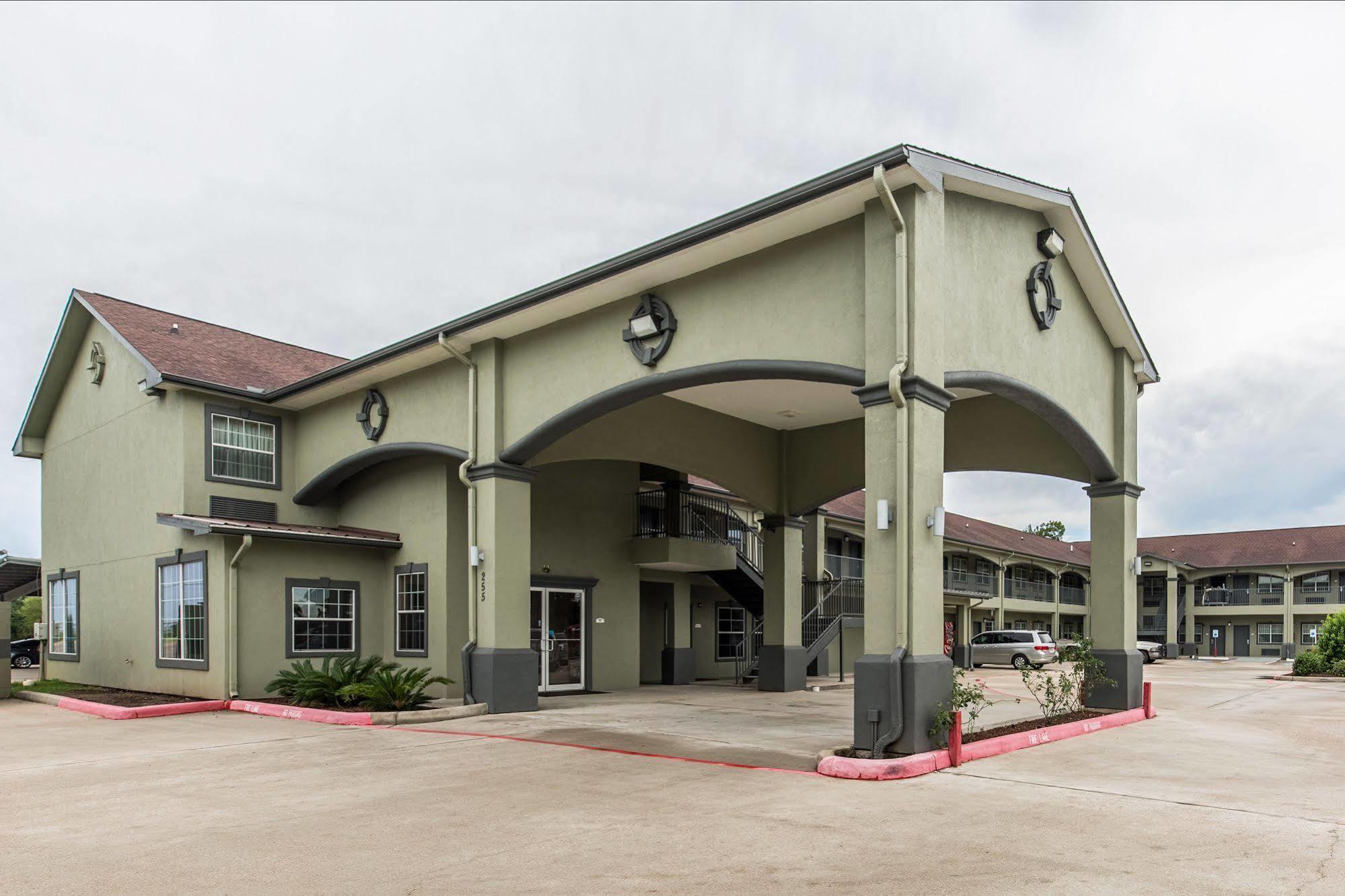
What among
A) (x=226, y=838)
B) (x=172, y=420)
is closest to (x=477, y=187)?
(x=172, y=420)

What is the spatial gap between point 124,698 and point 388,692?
6299 millimetres

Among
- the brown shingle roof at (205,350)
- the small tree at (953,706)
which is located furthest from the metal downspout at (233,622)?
the small tree at (953,706)

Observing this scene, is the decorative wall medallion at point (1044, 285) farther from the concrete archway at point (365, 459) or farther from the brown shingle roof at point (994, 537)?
the brown shingle roof at point (994, 537)

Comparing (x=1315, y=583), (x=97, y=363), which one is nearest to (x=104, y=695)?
(x=97, y=363)

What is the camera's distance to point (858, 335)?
1140 cm

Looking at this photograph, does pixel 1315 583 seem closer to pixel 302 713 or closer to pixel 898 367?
pixel 898 367

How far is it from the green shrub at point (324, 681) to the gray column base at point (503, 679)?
1406 mm

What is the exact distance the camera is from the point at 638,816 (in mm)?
8375

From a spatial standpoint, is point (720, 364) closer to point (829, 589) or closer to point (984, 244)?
point (984, 244)

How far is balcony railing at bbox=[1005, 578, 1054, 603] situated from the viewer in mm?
46656

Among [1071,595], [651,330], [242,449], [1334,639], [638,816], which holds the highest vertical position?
[651,330]

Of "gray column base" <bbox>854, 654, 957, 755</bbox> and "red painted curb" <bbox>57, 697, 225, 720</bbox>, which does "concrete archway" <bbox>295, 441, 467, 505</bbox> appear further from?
"gray column base" <bbox>854, 654, 957, 755</bbox>

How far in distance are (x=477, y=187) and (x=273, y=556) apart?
16.4 metres

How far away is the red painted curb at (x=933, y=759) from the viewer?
991cm
